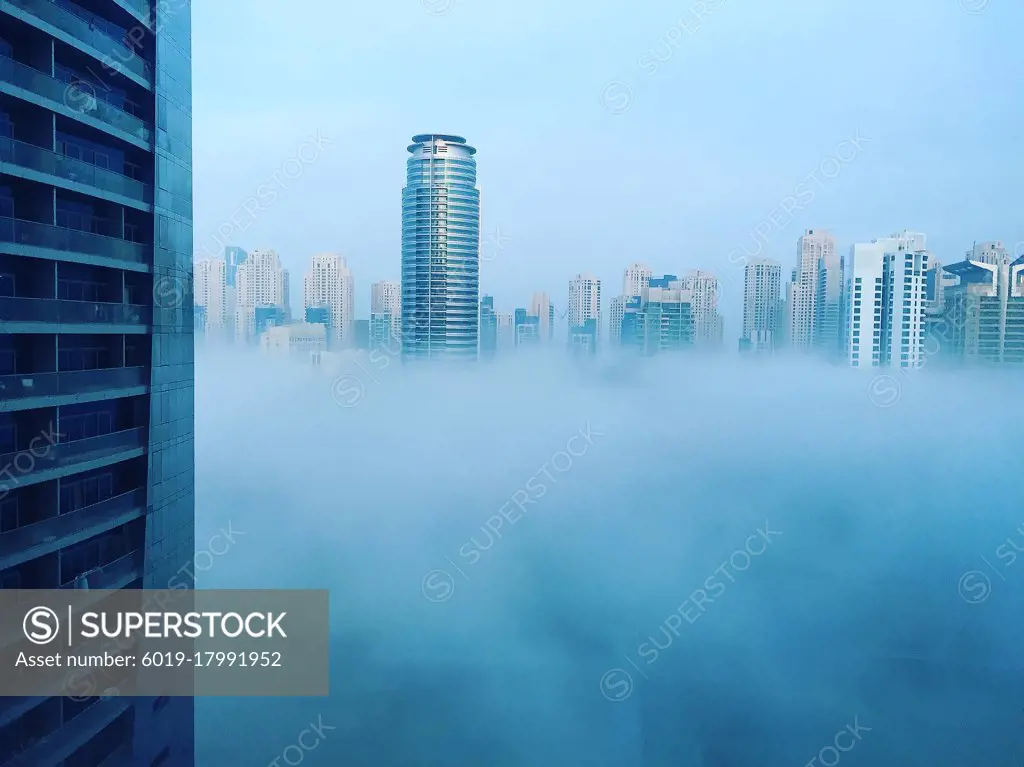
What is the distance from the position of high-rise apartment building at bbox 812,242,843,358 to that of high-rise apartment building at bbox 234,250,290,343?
12.0 meters

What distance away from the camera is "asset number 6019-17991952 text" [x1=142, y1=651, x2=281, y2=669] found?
4859 mm

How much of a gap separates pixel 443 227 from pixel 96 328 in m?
13.5

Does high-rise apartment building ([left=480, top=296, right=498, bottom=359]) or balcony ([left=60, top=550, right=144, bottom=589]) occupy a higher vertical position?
high-rise apartment building ([left=480, top=296, right=498, bottom=359])

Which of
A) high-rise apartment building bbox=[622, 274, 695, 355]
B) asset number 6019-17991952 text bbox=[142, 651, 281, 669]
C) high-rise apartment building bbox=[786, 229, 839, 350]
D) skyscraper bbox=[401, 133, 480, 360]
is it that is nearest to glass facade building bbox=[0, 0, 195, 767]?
asset number 6019-17991952 text bbox=[142, 651, 281, 669]

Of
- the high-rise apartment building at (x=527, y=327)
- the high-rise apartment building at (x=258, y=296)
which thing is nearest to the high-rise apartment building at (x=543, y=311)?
the high-rise apartment building at (x=527, y=327)

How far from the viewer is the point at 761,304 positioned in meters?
18.2

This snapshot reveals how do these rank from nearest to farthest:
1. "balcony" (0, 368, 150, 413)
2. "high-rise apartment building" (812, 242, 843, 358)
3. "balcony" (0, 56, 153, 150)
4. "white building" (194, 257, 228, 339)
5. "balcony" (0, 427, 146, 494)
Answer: "balcony" (0, 56, 153, 150) → "balcony" (0, 368, 150, 413) → "balcony" (0, 427, 146, 494) → "white building" (194, 257, 228, 339) → "high-rise apartment building" (812, 242, 843, 358)

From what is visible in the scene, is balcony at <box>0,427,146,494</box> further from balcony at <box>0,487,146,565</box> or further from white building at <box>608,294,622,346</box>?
white building at <box>608,294,622,346</box>

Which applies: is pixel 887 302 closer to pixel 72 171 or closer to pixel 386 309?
pixel 386 309

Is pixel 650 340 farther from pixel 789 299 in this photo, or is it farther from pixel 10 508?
pixel 10 508

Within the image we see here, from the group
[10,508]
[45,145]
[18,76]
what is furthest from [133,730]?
[18,76]

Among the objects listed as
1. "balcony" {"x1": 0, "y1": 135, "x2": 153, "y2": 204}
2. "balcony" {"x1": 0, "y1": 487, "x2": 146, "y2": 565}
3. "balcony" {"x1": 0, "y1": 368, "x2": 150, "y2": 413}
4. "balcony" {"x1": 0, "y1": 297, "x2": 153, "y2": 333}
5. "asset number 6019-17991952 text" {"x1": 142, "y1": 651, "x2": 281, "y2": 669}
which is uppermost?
"balcony" {"x1": 0, "y1": 135, "x2": 153, "y2": 204}

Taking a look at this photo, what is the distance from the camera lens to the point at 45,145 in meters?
3.70

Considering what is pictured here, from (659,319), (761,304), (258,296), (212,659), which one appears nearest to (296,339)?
(258,296)
